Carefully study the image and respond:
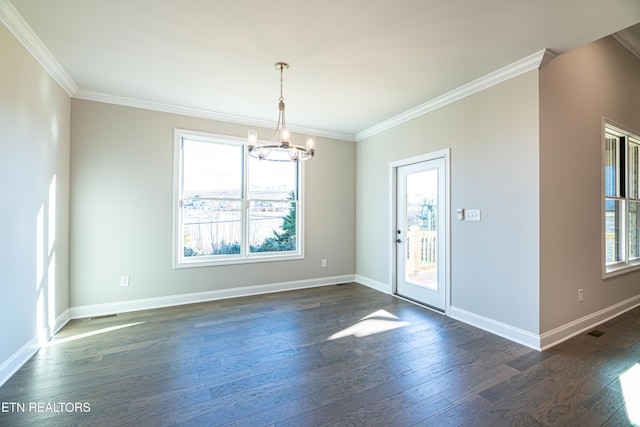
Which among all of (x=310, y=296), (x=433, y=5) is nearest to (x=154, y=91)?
(x=433, y=5)

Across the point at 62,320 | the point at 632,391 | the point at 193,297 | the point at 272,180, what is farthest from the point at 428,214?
the point at 62,320

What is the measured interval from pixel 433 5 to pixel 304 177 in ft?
10.4

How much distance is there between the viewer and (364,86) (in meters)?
3.27

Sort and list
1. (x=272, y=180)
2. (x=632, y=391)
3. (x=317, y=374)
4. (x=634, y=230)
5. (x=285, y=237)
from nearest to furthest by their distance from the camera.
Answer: (x=632, y=391) → (x=317, y=374) → (x=634, y=230) → (x=272, y=180) → (x=285, y=237)

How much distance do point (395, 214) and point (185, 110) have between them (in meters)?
3.49

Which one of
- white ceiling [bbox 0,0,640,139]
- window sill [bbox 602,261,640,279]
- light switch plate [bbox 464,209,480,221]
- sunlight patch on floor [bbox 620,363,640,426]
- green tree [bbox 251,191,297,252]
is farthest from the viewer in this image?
green tree [bbox 251,191,297,252]

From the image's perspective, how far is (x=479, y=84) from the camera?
3104 millimetres

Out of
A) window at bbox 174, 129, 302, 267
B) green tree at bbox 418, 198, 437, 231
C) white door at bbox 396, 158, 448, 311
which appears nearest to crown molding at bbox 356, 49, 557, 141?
white door at bbox 396, 158, 448, 311

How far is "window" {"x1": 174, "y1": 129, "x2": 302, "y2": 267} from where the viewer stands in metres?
4.07

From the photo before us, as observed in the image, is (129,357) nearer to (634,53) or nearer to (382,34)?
(382,34)

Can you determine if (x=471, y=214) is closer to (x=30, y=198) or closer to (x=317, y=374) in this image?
(x=317, y=374)

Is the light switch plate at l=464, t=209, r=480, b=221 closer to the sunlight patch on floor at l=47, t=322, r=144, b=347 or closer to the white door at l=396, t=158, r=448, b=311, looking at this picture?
the white door at l=396, t=158, r=448, b=311

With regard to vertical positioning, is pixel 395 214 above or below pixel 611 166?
below

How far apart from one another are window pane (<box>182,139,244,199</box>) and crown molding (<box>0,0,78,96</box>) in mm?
1400
